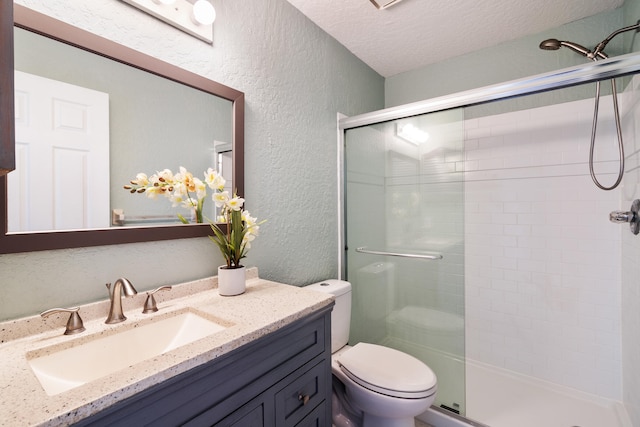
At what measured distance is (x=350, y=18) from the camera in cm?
179

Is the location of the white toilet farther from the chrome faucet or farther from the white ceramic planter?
the chrome faucet

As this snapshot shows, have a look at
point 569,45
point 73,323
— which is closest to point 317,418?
point 73,323

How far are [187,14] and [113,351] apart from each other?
4.14ft

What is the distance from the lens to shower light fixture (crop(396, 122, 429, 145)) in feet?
6.12

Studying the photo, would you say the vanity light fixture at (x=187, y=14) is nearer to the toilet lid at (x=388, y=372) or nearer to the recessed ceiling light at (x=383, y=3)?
the recessed ceiling light at (x=383, y=3)

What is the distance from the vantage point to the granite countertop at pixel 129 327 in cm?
52

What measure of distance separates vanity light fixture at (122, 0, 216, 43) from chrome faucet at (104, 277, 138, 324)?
983 millimetres

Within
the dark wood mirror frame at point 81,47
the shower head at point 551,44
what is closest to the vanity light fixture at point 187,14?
the dark wood mirror frame at point 81,47

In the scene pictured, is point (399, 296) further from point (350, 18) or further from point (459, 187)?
point (350, 18)

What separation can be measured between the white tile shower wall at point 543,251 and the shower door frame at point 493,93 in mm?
763

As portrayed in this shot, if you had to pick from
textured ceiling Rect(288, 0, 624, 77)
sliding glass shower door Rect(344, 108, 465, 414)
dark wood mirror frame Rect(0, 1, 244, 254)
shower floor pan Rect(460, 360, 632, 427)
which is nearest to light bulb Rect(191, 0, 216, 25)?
dark wood mirror frame Rect(0, 1, 244, 254)

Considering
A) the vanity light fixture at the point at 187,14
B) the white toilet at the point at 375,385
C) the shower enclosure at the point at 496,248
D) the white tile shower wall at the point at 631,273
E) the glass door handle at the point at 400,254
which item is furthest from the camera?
the glass door handle at the point at 400,254

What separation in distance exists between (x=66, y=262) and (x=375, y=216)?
5.50ft

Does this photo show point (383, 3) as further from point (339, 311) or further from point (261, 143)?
point (339, 311)
